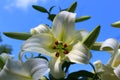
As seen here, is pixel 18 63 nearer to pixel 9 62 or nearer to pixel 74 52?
pixel 9 62

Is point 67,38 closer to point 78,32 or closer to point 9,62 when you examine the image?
point 78,32

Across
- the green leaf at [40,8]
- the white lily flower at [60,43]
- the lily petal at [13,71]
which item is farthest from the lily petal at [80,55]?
the green leaf at [40,8]

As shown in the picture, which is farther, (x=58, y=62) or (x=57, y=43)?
(x=57, y=43)

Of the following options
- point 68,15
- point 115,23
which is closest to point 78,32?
point 68,15

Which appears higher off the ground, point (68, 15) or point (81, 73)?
point (68, 15)

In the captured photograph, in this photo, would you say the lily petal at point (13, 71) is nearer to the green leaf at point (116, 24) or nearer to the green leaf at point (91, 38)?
the green leaf at point (91, 38)

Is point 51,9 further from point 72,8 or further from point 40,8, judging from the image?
point 72,8
